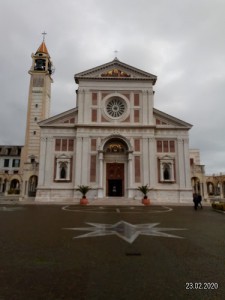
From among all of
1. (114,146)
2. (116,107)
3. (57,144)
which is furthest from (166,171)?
(57,144)

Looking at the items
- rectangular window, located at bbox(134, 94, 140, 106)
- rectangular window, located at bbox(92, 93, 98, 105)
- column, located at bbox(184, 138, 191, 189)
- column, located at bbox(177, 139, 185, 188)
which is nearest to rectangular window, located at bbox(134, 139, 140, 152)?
Answer: rectangular window, located at bbox(134, 94, 140, 106)

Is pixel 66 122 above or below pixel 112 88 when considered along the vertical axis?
below

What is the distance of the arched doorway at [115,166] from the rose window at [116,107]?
14.4 ft

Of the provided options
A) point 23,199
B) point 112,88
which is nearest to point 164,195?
point 112,88

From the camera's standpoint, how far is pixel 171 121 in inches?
1527

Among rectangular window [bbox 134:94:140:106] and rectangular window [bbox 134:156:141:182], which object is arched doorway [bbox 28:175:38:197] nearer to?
rectangular window [bbox 134:156:141:182]

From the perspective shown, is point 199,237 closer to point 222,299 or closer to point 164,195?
point 222,299

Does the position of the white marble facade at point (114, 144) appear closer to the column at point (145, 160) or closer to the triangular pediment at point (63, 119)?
the column at point (145, 160)

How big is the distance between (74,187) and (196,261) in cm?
3111

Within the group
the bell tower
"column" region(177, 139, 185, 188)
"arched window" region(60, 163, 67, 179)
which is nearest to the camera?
"column" region(177, 139, 185, 188)

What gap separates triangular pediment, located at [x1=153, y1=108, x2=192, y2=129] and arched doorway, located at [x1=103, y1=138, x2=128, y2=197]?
6679mm

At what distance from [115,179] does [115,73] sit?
56.0 feet

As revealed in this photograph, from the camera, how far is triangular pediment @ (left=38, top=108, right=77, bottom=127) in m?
38.3

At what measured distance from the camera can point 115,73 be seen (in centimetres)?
4028
